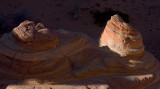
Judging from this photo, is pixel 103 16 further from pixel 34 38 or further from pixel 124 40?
pixel 34 38

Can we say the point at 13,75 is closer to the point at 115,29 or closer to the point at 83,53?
the point at 83,53

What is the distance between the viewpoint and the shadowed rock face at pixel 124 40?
3.26 m

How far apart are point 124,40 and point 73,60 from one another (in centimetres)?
68

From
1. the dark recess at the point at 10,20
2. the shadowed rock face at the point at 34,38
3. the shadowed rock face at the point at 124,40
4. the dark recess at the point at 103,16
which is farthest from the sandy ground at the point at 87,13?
the shadowed rock face at the point at 34,38

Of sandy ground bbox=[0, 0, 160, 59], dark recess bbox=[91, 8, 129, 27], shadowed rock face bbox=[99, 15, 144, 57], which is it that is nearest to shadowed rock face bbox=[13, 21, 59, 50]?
shadowed rock face bbox=[99, 15, 144, 57]

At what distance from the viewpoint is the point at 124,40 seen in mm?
3270

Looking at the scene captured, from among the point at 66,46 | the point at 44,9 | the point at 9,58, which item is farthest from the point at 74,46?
the point at 44,9

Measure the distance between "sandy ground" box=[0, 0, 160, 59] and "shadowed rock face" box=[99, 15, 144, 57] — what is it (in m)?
3.20

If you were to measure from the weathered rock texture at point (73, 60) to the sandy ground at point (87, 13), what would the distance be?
324 cm

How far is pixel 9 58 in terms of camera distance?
9.29ft

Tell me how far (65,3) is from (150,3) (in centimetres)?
293

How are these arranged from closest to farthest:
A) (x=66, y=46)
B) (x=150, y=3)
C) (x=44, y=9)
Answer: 1. (x=66, y=46)
2. (x=44, y=9)
3. (x=150, y=3)

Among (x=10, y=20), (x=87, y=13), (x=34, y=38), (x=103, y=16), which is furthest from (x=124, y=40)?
(x=87, y=13)

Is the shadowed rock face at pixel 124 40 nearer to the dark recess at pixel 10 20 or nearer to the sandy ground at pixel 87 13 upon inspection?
the sandy ground at pixel 87 13
